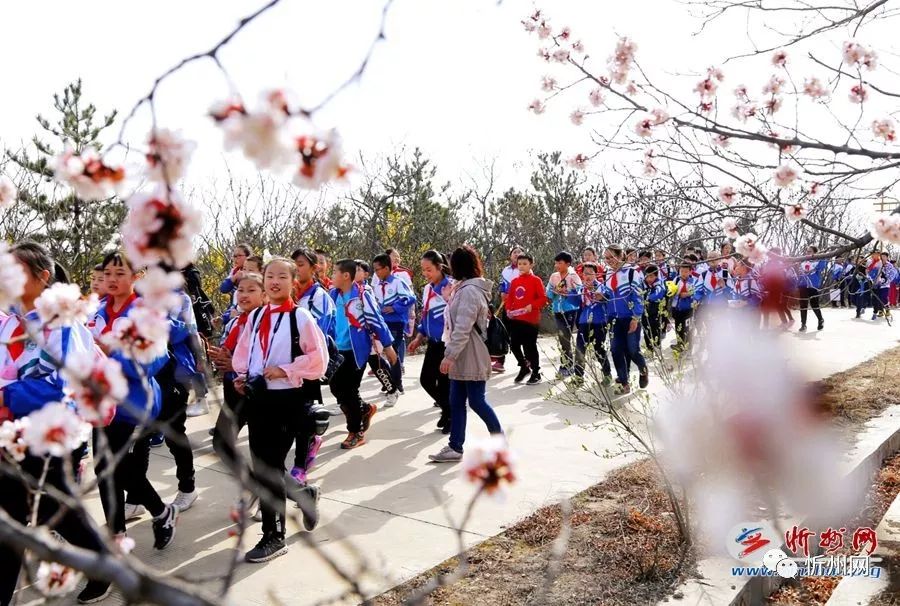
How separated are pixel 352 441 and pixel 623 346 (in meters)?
3.68

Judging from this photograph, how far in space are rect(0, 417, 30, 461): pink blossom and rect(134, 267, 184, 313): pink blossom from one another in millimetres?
1458

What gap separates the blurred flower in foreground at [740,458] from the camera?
427cm

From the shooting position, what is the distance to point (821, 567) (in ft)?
11.9

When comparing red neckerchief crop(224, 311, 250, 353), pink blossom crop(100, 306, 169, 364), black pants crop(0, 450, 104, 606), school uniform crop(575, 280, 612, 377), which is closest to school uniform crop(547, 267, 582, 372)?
school uniform crop(575, 280, 612, 377)

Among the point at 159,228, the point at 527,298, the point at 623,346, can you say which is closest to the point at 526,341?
the point at 527,298

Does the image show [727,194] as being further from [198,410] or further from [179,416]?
[198,410]

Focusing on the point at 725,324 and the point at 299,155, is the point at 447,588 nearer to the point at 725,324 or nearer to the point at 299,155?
the point at 299,155

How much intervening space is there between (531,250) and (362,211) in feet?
17.1

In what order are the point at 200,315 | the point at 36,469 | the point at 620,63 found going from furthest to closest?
1. the point at 200,315
2. the point at 620,63
3. the point at 36,469

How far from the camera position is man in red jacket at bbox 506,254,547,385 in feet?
28.5

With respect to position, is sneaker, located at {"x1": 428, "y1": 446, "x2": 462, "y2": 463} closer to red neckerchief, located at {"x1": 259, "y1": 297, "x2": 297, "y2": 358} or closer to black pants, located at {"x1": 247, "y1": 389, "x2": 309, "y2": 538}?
black pants, located at {"x1": 247, "y1": 389, "x2": 309, "y2": 538}

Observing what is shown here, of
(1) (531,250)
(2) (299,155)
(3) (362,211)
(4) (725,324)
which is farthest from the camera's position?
(1) (531,250)

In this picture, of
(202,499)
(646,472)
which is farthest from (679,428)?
(202,499)

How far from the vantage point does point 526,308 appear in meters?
8.68
